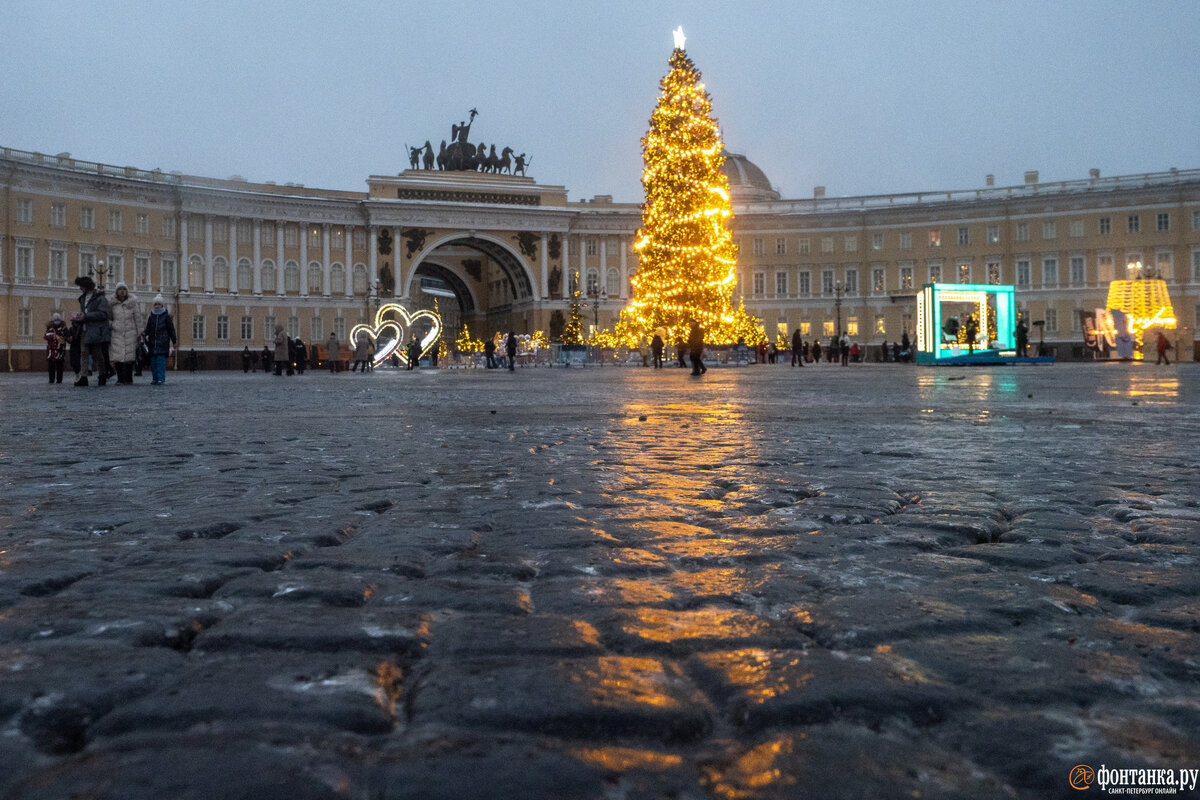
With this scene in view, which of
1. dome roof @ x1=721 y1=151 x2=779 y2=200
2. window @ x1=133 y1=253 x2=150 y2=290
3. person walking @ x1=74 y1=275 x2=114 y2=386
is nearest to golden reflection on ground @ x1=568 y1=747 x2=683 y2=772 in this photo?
person walking @ x1=74 y1=275 x2=114 y2=386

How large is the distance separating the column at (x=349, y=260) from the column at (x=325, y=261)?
102 centimetres

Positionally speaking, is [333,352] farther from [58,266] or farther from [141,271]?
[141,271]

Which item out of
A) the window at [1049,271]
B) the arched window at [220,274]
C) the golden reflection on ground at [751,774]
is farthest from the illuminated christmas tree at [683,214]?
the golden reflection on ground at [751,774]

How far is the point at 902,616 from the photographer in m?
1.51

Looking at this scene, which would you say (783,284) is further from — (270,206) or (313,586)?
(313,586)

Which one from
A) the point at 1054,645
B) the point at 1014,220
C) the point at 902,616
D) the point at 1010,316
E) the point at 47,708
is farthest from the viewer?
the point at 1014,220

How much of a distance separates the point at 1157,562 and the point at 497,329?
6833 centimetres

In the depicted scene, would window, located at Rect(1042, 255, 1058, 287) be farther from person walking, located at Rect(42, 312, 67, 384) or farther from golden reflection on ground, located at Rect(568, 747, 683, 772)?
golden reflection on ground, located at Rect(568, 747, 683, 772)

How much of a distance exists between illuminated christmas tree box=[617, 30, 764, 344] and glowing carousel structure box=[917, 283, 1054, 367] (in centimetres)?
701

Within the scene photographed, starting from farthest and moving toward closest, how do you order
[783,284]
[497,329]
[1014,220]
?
1. [497,329]
2. [783,284]
3. [1014,220]

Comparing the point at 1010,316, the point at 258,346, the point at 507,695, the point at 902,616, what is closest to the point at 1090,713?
the point at 902,616

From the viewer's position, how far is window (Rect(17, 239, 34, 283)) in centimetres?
4934

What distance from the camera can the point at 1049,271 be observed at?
60.5m

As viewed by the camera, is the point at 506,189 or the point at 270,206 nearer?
the point at 270,206
